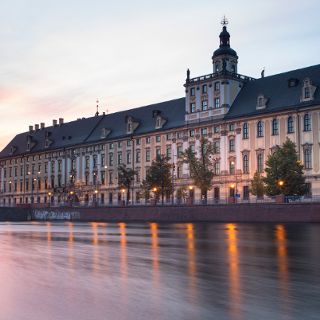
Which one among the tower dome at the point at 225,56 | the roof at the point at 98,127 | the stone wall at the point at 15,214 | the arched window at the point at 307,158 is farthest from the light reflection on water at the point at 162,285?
the stone wall at the point at 15,214

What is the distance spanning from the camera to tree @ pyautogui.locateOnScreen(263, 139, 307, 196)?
6450 cm

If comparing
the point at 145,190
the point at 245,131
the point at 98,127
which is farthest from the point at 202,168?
the point at 98,127

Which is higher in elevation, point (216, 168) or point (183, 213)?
point (216, 168)

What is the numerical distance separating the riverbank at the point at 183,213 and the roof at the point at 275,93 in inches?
716

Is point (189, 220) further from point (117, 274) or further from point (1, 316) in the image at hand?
point (1, 316)

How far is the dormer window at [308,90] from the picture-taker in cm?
7381

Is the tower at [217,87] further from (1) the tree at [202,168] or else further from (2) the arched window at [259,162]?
(2) the arched window at [259,162]

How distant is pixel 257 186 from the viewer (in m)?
71.4

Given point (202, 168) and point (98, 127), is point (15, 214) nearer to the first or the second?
point (98, 127)

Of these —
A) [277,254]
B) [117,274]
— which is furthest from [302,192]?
[117,274]

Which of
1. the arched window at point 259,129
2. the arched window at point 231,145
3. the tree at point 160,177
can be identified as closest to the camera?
the arched window at point 259,129

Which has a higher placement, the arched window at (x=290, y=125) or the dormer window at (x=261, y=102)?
the dormer window at (x=261, y=102)

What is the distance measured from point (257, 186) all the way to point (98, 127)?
52.2 metres

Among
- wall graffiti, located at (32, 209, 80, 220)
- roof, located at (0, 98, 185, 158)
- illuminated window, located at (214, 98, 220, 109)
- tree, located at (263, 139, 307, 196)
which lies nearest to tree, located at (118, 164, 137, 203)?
roof, located at (0, 98, 185, 158)
